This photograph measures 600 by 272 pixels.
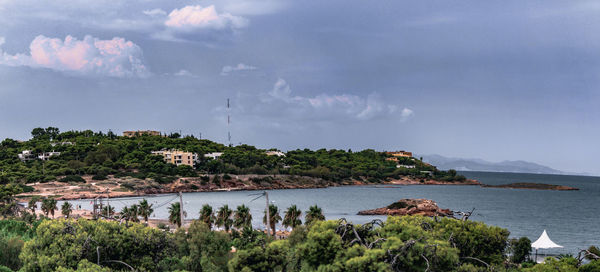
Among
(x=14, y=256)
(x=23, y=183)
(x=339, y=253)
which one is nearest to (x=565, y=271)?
(x=339, y=253)

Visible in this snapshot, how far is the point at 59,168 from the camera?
5886 inches

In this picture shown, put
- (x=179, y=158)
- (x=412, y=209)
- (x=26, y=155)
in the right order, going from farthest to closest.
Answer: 1. (x=179, y=158)
2. (x=26, y=155)
3. (x=412, y=209)

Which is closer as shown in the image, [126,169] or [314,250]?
[314,250]

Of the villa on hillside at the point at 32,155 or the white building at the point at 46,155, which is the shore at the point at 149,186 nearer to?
the white building at the point at 46,155

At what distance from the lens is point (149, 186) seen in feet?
488

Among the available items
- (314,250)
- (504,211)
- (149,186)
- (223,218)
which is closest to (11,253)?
(314,250)

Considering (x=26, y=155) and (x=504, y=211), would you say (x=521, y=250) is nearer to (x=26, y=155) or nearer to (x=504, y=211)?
(x=504, y=211)

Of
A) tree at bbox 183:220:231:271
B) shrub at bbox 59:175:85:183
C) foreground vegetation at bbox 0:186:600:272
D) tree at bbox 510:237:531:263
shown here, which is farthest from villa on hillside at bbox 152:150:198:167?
foreground vegetation at bbox 0:186:600:272

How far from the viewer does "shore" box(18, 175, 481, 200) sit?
5094 inches

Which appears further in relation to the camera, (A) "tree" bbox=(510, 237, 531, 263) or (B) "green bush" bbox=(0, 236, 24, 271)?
(A) "tree" bbox=(510, 237, 531, 263)

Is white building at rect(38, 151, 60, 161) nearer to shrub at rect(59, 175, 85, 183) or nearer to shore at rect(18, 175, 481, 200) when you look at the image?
shore at rect(18, 175, 481, 200)

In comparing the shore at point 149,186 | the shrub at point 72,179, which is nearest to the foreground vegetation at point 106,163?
the shrub at point 72,179

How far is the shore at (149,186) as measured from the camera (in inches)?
5094

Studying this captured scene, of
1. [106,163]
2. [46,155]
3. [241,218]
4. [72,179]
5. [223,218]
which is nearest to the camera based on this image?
[241,218]
